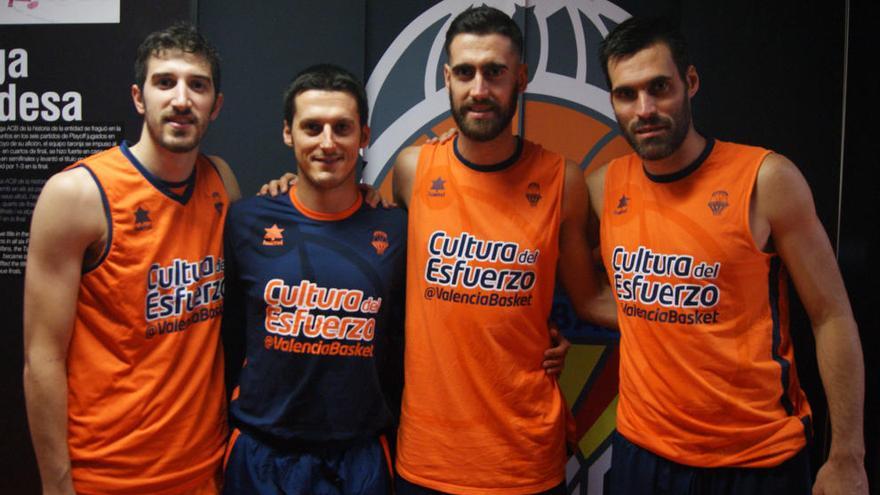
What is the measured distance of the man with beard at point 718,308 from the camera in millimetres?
1606

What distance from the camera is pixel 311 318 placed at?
171 centimetres

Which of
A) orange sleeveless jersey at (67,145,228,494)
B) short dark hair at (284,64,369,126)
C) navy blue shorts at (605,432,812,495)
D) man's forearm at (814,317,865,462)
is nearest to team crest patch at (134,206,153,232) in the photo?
orange sleeveless jersey at (67,145,228,494)

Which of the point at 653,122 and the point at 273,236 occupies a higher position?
the point at 653,122

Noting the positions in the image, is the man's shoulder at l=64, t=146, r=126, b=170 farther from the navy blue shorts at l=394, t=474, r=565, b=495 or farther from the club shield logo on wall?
the navy blue shorts at l=394, t=474, r=565, b=495

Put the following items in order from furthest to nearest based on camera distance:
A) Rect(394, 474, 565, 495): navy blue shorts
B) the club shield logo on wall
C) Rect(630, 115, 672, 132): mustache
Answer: the club shield logo on wall < Rect(394, 474, 565, 495): navy blue shorts < Rect(630, 115, 672, 132): mustache

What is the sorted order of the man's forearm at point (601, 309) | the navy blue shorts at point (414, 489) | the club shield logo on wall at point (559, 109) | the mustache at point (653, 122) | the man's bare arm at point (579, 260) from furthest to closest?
the club shield logo on wall at point (559, 109) < the man's forearm at point (601, 309) < the man's bare arm at point (579, 260) < the navy blue shorts at point (414, 489) < the mustache at point (653, 122)

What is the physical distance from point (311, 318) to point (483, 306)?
468 millimetres

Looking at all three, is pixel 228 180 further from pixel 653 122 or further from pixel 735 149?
pixel 735 149

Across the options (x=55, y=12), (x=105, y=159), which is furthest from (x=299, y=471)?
(x=55, y=12)

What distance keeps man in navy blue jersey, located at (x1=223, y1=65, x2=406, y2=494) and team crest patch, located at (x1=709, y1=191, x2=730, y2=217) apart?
858mm

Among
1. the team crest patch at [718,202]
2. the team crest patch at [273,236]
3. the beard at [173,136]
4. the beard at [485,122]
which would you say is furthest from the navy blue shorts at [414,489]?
the beard at [173,136]

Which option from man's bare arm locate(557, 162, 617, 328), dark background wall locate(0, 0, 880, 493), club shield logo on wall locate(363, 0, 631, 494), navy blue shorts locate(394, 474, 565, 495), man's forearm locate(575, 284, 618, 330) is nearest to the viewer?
navy blue shorts locate(394, 474, 565, 495)

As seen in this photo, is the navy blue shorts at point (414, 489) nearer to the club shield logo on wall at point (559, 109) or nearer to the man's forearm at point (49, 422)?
the club shield logo on wall at point (559, 109)

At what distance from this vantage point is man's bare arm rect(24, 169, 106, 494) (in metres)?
1.55
